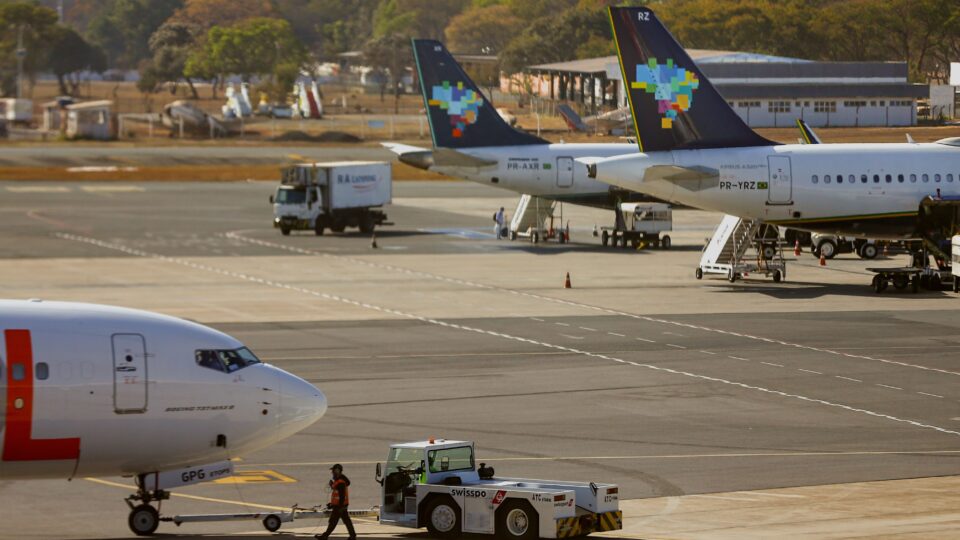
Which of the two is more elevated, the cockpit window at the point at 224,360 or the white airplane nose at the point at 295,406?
the cockpit window at the point at 224,360

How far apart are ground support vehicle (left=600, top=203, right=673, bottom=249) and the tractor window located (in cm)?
6466

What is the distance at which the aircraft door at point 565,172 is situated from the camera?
321 feet

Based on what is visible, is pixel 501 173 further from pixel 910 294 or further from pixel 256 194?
pixel 256 194

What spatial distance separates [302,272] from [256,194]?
55198 mm

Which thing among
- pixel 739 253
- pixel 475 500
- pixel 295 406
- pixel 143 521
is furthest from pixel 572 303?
pixel 143 521

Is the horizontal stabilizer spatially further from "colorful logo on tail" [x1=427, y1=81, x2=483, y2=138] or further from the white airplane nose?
the white airplane nose

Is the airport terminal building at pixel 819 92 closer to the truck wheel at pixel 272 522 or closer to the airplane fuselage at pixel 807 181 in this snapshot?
the airplane fuselage at pixel 807 181

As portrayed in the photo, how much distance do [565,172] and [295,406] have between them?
217 ft

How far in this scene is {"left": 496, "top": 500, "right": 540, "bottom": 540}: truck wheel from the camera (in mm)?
30547

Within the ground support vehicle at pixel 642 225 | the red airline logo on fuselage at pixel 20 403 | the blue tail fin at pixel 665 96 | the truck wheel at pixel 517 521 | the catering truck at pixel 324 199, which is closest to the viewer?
the red airline logo on fuselage at pixel 20 403

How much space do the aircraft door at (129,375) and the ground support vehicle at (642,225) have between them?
2648 inches

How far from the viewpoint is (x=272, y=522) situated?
3130 centimetres

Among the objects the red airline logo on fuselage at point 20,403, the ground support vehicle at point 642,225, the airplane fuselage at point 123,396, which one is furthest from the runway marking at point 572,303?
the red airline logo on fuselage at point 20,403

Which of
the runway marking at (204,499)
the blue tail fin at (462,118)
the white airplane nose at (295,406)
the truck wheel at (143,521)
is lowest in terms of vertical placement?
the runway marking at (204,499)
